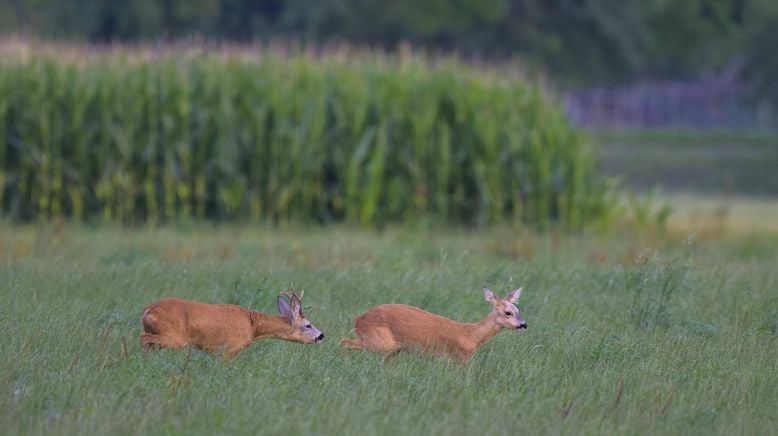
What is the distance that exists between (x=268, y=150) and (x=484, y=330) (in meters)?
10.3

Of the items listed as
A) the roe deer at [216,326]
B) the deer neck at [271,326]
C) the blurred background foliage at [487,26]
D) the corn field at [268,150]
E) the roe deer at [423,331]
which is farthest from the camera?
the blurred background foliage at [487,26]

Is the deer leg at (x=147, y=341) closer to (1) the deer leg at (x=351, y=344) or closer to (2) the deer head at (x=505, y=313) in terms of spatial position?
(1) the deer leg at (x=351, y=344)

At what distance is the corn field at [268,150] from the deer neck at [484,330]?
9.39m

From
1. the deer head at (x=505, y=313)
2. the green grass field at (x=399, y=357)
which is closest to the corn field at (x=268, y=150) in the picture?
the green grass field at (x=399, y=357)

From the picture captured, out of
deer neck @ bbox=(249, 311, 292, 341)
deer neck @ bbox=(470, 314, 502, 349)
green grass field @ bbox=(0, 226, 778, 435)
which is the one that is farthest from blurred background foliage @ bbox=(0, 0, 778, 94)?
A: deer neck @ bbox=(470, 314, 502, 349)

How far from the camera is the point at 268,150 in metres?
18.0

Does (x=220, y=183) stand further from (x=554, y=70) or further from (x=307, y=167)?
(x=554, y=70)

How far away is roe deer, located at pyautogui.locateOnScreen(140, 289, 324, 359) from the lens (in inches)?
303

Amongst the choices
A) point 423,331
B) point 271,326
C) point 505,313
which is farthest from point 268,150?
point 505,313

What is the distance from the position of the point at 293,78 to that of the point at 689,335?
34.3ft

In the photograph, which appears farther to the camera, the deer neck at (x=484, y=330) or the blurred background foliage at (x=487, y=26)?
the blurred background foliage at (x=487, y=26)

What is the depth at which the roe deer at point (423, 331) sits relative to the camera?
26.0ft

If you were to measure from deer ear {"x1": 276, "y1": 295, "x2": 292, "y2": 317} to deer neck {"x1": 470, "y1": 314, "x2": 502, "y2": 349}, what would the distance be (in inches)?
42.7

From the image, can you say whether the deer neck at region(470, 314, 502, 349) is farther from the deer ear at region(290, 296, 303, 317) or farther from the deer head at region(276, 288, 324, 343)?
the deer ear at region(290, 296, 303, 317)
